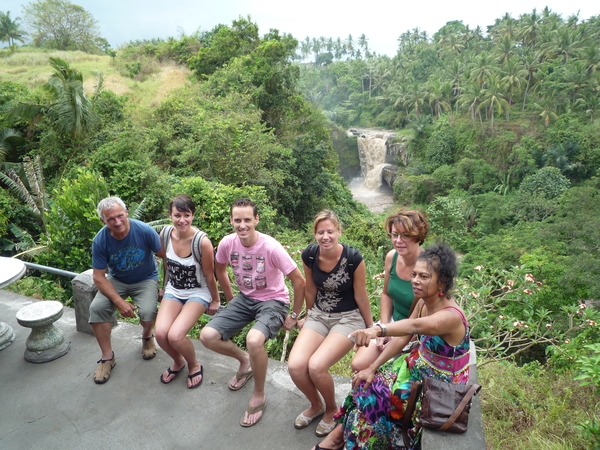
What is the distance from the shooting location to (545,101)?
3406cm

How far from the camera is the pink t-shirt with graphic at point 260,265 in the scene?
306 cm

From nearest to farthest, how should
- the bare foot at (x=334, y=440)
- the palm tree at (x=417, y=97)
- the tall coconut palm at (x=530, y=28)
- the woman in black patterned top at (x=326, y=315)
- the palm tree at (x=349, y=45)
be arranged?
the bare foot at (x=334, y=440) < the woman in black patterned top at (x=326, y=315) < the tall coconut palm at (x=530, y=28) < the palm tree at (x=417, y=97) < the palm tree at (x=349, y=45)

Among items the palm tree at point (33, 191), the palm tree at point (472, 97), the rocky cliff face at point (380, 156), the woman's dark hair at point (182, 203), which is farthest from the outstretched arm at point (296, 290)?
the rocky cliff face at point (380, 156)

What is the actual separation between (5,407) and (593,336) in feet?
22.3

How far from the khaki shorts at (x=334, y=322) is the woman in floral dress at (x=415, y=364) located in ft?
1.45

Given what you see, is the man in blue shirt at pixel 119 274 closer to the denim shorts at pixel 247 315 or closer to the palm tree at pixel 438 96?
the denim shorts at pixel 247 315

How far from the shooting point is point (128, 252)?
11.2ft

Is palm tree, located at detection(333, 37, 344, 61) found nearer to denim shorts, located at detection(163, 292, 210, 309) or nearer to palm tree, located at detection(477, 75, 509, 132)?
palm tree, located at detection(477, 75, 509, 132)

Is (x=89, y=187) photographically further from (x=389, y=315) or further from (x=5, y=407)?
(x=389, y=315)

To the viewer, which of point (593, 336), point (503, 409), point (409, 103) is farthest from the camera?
point (409, 103)

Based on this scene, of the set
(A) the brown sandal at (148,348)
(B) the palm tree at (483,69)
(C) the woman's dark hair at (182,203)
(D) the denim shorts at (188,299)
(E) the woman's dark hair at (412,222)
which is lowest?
(A) the brown sandal at (148,348)

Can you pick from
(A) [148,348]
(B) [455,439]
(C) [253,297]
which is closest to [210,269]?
(C) [253,297]

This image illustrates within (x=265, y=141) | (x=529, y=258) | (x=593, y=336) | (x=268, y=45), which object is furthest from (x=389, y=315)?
(x=268, y=45)

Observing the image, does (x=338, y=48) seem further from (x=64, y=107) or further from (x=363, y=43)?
(x=64, y=107)
